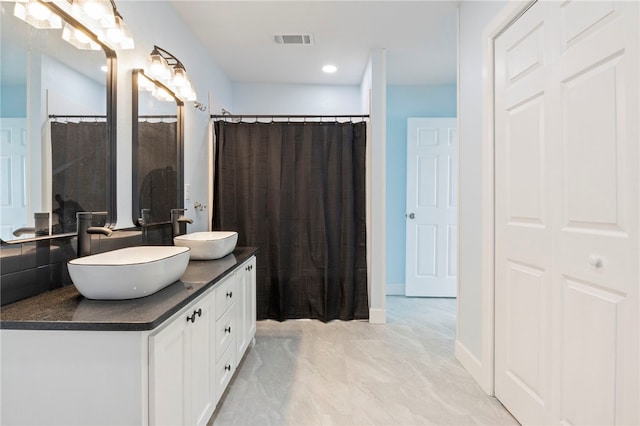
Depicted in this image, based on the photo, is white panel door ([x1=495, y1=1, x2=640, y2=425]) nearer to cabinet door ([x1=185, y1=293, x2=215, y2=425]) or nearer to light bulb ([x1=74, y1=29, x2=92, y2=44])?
cabinet door ([x1=185, y1=293, x2=215, y2=425])

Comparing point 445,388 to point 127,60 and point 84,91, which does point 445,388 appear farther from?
point 127,60

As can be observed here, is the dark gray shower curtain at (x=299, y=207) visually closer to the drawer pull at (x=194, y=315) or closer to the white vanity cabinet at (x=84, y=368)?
the drawer pull at (x=194, y=315)

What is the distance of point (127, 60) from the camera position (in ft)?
5.90

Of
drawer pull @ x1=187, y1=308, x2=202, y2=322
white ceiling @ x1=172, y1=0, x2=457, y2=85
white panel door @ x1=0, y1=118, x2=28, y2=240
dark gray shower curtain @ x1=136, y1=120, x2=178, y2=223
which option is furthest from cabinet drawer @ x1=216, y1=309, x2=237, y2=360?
white ceiling @ x1=172, y1=0, x2=457, y2=85

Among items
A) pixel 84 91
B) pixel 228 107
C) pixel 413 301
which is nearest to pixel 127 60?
pixel 84 91

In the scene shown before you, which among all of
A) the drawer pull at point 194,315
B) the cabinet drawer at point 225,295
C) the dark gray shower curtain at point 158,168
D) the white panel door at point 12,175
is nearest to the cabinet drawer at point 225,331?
the cabinet drawer at point 225,295

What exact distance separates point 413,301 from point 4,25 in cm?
378

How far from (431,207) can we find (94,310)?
3.52 metres

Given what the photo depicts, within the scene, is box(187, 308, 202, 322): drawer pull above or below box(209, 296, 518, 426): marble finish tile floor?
above

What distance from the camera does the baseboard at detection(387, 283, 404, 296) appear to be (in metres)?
4.02

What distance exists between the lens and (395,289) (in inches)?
158

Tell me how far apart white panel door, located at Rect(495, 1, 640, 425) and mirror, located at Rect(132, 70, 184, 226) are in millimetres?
2050

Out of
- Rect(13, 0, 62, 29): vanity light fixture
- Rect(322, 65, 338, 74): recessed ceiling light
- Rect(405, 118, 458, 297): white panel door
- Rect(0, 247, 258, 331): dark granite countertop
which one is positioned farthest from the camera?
Rect(405, 118, 458, 297): white panel door

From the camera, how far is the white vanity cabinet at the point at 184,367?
102cm
